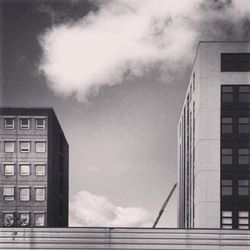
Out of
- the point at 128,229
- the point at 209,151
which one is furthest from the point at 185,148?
the point at 128,229

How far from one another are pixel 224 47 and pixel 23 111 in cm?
3117

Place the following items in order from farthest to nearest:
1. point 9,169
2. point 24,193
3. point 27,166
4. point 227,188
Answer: point 9,169 → point 27,166 → point 24,193 → point 227,188

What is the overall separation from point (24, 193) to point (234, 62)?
3293 cm

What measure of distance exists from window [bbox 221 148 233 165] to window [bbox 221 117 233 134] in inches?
59.5

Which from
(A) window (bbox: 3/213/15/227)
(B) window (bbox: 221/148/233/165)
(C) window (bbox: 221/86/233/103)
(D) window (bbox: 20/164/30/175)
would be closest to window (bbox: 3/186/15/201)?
(A) window (bbox: 3/213/15/227)

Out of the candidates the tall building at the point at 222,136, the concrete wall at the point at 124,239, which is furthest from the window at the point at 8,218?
the concrete wall at the point at 124,239

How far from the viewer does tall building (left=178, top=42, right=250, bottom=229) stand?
51.0 metres

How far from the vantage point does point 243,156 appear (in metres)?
51.9

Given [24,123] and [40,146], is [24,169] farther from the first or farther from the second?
[24,123]

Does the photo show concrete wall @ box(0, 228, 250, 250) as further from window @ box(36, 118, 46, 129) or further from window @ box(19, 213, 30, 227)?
window @ box(36, 118, 46, 129)

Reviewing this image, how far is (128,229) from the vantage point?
74.1 feet

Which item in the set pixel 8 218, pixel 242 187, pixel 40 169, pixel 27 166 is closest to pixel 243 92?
pixel 242 187

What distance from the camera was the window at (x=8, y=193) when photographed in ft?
243

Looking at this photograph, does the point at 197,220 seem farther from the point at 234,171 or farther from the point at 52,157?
the point at 52,157
